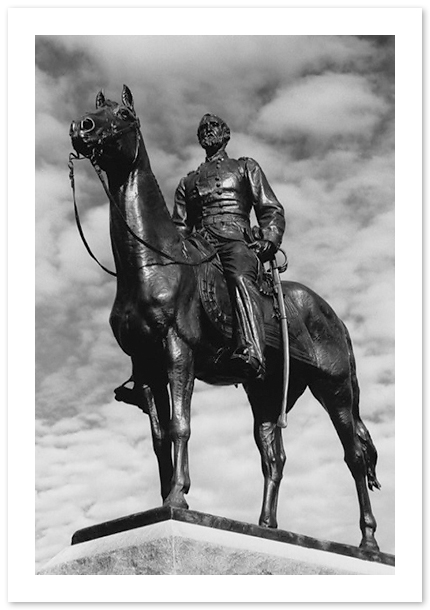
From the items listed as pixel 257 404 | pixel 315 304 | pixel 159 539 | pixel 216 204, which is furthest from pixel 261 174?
pixel 159 539

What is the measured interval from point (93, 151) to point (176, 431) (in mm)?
3290

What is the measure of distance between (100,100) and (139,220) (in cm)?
150

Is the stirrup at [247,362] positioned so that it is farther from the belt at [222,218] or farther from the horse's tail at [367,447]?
the horse's tail at [367,447]

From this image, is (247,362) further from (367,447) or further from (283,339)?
(367,447)

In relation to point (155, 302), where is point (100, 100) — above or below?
above

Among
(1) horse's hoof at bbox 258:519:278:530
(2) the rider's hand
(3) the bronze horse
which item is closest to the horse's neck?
(3) the bronze horse

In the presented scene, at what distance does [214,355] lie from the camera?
15039 mm

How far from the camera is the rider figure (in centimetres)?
1495

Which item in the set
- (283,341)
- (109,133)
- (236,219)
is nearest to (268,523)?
(283,341)

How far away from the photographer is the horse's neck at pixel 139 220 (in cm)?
1466

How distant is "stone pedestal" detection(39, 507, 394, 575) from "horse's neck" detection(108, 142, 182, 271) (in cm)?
296

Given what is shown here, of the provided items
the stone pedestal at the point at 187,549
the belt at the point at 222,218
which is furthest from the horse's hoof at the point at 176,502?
the belt at the point at 222,218

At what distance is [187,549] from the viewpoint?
13.2 m

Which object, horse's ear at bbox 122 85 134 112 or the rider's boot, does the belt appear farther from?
horse's ear at bbox 122 85 134 112
